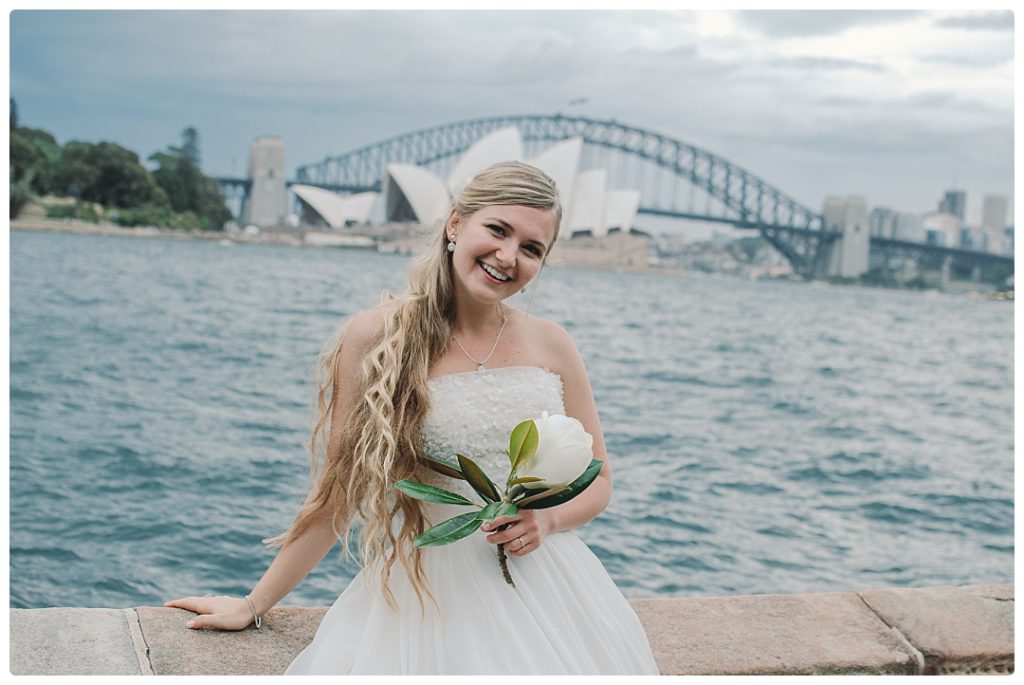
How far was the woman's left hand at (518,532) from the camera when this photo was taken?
53.8 inches

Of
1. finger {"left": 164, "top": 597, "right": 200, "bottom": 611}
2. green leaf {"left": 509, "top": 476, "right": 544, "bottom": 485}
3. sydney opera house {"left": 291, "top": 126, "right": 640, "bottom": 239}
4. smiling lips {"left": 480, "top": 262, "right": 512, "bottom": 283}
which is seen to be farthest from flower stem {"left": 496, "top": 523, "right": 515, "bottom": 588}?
sydney opera house {"left": 291, "top": 126, "right": 640, "bottom": 239}

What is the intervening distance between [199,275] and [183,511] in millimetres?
21184

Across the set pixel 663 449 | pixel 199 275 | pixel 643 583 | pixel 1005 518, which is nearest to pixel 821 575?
pixel 643 583

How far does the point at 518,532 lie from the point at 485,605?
0.13 meters

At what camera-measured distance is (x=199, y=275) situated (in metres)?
25.7

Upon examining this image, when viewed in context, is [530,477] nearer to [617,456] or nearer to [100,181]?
[617,456]

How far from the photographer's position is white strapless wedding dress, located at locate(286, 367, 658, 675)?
1.41 metres

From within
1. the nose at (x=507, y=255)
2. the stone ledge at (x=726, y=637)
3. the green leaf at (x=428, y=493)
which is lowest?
the stone ledge at (x=726, y=637)

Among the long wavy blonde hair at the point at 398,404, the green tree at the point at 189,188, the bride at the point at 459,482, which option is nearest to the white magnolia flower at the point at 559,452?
the bride at the point at 459,482

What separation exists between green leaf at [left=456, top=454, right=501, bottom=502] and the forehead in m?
0.33

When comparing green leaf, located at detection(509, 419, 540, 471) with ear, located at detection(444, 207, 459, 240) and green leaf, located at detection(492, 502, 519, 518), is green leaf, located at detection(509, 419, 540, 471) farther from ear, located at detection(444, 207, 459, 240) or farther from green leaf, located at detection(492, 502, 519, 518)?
ear, located at detection(444, 207, 459, 240)

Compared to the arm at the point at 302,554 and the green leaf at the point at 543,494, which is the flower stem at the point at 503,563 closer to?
the green leaf at the point at 543,494

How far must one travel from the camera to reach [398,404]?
145cm

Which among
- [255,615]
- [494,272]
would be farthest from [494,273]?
[255,615]
